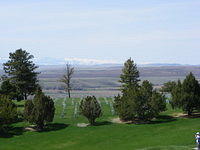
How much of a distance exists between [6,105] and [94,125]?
45.9ft

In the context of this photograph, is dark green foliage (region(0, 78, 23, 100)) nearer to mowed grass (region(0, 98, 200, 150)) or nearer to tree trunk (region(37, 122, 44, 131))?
mowed grass (region(0, 98, 200, 150))

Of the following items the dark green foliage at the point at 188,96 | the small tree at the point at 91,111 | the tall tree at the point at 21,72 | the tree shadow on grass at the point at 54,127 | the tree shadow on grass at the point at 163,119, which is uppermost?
the tall tree at the point at 21,72

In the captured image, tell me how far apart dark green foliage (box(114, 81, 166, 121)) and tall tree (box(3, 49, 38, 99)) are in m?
26.0

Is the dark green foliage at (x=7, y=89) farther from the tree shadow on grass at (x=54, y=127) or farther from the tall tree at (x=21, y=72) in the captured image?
the tree shadow on grass at (x=54, y=127)

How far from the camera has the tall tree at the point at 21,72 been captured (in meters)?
75.0

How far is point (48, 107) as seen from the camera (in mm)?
55219

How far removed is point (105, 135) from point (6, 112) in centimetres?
1579

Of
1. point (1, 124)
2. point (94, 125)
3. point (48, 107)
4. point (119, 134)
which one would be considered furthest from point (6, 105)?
point (119, 134)

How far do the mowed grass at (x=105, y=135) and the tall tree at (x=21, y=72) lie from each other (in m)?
18.3

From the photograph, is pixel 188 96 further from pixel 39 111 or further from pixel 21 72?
pixel 21 72

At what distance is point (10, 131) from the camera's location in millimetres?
53500

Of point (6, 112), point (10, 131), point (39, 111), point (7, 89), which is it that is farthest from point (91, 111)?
point (7, 89)

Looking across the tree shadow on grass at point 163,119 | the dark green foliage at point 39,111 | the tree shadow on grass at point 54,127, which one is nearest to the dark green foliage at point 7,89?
the dark green foliage at point 39,111

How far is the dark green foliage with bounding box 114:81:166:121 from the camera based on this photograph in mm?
55125
